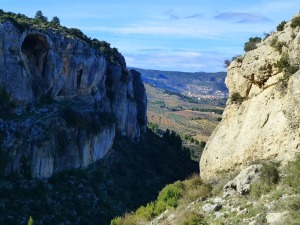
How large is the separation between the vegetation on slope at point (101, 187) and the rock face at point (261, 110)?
1192 inches

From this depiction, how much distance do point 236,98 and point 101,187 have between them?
146ft

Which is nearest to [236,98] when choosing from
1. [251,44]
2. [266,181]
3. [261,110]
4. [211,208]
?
[261,110]

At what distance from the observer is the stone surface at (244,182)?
22812mm

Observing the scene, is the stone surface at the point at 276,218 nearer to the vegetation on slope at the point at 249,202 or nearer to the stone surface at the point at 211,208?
the vegetation on slope at the point at 249,202

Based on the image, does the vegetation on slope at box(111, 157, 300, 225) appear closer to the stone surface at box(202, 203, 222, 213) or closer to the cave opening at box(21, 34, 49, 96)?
the stone surface at box(202, 203, 222, 213)

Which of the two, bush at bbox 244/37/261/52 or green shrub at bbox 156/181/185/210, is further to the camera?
bush at bbox 244/37/261/52

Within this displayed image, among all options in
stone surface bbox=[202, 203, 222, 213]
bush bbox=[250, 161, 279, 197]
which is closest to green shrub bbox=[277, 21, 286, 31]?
bush bbox=[250, 161, 279, 197]

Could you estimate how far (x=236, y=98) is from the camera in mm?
30422

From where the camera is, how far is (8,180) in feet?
183

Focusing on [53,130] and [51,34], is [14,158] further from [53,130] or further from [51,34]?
[51,34]

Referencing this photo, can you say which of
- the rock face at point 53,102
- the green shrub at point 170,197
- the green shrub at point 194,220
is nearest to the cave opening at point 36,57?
the rock face at point 53,102

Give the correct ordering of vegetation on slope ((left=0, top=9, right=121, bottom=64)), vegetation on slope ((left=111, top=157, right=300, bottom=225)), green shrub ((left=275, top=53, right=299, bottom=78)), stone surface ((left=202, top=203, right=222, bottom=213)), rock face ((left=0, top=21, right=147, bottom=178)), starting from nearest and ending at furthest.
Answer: vegetation on slope ((left=111, top=157, right=300, bottom=225)), stone surface ((left=202, top=203, right=222, bottom=213)), green shrub ((left=275, top=53, right=299, bottom=78)), rock face ((left=0, top=21, right=147, bottom=178)), vegetation on slope ((left=0, top=9, right=121, bottom=64))

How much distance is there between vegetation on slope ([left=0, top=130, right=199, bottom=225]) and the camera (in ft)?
179

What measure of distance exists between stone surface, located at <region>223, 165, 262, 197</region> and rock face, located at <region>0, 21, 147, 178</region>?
1510 inches
